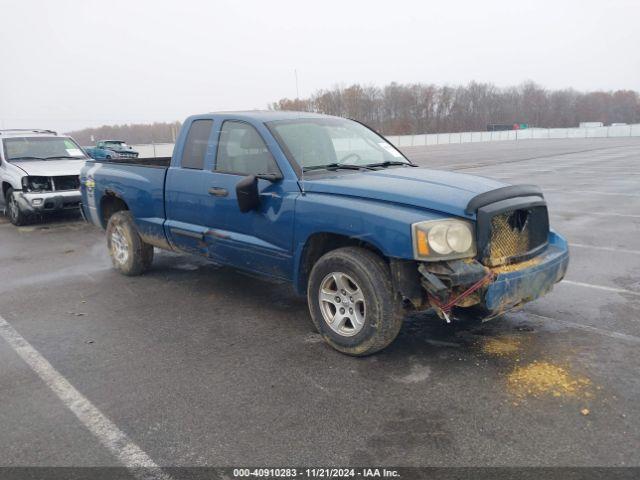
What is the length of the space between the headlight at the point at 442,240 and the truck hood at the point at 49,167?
8685 mm

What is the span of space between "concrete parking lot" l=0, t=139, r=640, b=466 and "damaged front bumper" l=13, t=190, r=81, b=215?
4194mm

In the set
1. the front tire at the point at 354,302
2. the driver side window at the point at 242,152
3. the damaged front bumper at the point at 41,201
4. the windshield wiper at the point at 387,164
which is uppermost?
the driver side window at the point at 242,152

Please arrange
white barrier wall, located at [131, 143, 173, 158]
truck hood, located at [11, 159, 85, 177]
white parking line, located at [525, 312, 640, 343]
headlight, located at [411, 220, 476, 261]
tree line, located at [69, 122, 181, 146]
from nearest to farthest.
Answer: headlight, located at [411, 220, 476, 261] < white parking line, located at [525, 312, 640, 343] < truck hood, located at [11, 159, 85, 177] < white barrier wall, located at [131, 143, 173, 158] < tree line, located at [69, 122, 181, 146]

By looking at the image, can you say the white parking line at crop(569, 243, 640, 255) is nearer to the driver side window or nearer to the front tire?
the front tire

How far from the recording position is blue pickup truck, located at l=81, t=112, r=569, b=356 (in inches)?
146

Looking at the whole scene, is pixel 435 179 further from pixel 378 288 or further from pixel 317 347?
pixel 317 347

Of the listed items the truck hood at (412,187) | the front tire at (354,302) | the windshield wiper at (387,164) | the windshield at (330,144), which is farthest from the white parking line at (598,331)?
the windshield at (330,144)

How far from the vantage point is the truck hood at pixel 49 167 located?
397 inches

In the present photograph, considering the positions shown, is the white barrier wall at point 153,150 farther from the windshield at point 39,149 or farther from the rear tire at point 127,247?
the rear tire at point 127,247

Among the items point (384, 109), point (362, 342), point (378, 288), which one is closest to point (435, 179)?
point (378, 288)

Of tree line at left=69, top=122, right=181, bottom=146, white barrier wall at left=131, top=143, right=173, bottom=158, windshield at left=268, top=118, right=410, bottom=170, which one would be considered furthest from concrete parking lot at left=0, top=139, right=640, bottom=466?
tree line at left=69, top=122, right=181, bottom=146

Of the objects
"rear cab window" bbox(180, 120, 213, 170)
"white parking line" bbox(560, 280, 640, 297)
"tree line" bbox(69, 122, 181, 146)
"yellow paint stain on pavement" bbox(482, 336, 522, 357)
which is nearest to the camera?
"yellow paint stain on pavement" bbox(482, 336, 522, 357)

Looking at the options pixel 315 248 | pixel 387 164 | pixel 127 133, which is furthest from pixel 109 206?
pixel 127 133

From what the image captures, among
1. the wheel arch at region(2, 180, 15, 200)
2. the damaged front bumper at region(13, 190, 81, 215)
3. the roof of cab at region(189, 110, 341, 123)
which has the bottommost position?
the damaged front bumper at region(13, 190, 81, 215)
